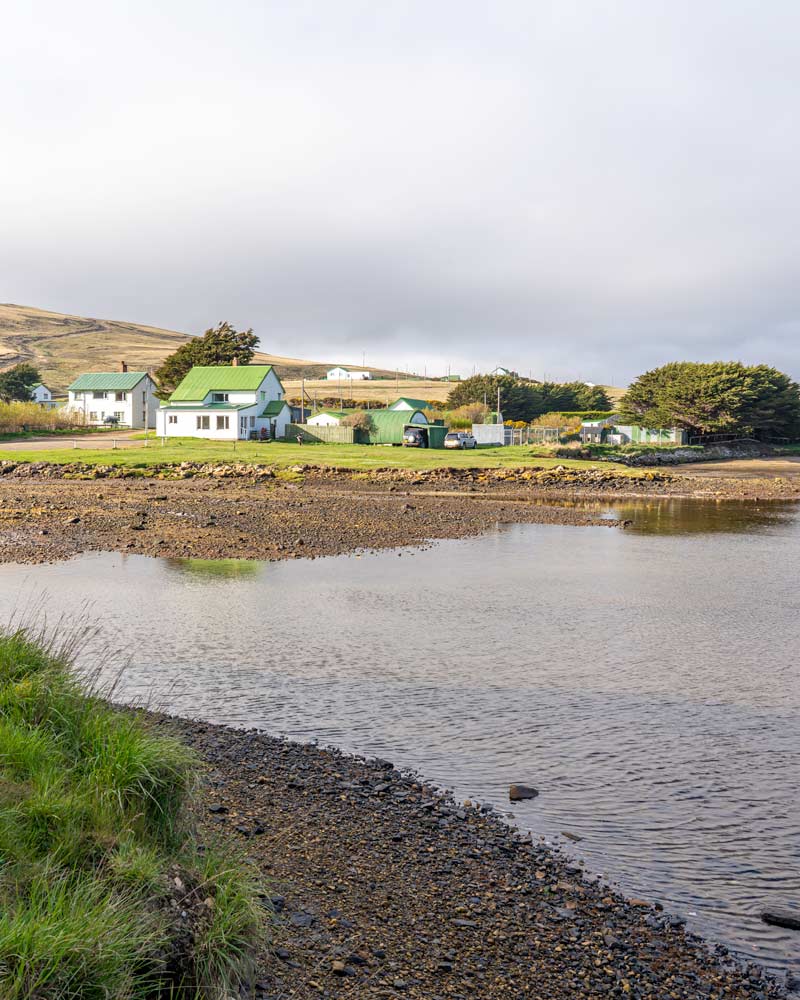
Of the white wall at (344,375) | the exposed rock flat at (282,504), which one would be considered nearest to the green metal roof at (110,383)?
the exposed rock flat at (282,504)

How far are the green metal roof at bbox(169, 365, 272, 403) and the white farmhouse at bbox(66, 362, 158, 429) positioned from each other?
564 inches

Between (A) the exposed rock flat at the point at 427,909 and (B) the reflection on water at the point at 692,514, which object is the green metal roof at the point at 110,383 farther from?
(A) the exposed rock flat at the point at 427,909

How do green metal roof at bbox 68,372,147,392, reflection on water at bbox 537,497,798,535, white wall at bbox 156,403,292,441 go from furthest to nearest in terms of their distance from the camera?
green metal roof at bbox 68,372,147,392, white wall at bbox 156,403,292,441, reflection on water at bbox 537,497,798,535

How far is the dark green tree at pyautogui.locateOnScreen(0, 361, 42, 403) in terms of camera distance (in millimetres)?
120438

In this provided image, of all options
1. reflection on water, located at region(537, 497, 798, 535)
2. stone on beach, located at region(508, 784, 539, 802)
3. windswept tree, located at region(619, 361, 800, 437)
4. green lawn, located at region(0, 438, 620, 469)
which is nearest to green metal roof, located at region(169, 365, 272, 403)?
green lawn, located at region(0, 438, 620, 469)

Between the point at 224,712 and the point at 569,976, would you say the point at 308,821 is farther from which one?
the point at 224,712

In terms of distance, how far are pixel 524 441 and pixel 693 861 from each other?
81.1 metres

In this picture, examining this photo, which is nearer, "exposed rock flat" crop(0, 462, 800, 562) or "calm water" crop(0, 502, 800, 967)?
"calm water" crop(0, 502, 800, 967)

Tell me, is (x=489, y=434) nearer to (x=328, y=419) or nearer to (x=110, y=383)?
(x=328, y=419)

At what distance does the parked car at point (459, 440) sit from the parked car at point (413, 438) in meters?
2.12

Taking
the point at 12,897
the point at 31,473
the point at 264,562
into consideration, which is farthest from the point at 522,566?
the point at 31,473

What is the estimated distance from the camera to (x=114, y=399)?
331 feet

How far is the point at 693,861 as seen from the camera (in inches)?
315

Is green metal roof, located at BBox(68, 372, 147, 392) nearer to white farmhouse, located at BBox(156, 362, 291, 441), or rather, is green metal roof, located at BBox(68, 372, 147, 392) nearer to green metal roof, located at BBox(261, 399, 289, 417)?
white farmhouse, located at BBox(156, 362, 291, 441)
